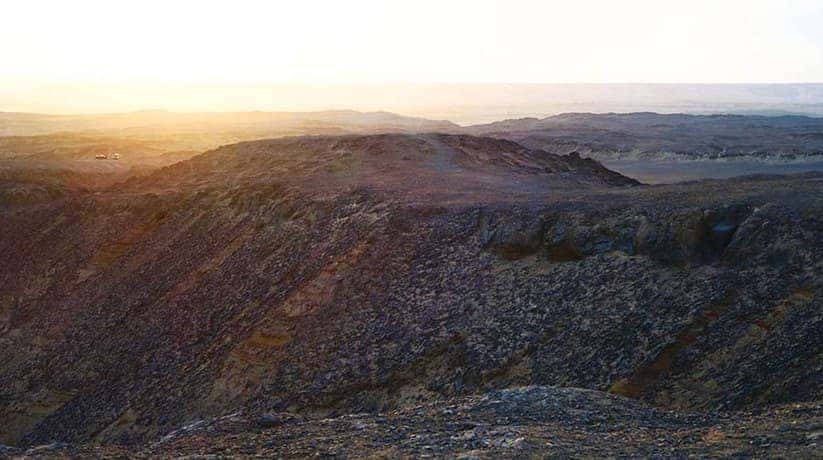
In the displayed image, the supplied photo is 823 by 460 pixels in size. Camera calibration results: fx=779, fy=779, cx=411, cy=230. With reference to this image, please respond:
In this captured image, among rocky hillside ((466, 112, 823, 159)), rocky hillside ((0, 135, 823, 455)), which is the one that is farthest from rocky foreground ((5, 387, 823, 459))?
rocky hillside ((466, 112, 823, 159))

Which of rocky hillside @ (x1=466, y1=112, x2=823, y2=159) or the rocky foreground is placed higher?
rocky hillside @ (x1=466, y1=112, x2=823, y2=159)

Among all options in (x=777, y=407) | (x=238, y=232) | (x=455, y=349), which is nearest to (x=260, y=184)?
(x=238, y=232)

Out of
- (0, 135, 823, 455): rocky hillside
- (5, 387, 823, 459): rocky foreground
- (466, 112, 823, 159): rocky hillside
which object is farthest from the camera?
(466, 112, 823, 159): rocky hillside

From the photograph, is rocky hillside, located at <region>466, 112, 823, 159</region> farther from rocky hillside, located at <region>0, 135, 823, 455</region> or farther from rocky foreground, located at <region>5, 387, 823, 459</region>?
rocky foreground, located at <region>5, 387, 823, 459</region>

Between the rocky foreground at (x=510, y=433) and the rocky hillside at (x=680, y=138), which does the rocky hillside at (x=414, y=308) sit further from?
the rocky hillside at (x=680, y=138)

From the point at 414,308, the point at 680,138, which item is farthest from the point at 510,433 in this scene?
the point at 680,138

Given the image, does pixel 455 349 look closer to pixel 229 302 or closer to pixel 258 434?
pixel 258 434

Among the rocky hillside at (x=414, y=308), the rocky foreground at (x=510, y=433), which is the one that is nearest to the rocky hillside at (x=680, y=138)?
the rocky hillside at (x=414, y=308)
